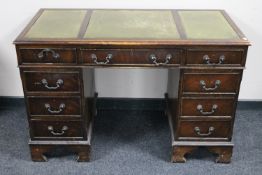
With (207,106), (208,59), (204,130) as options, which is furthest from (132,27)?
(204,130)

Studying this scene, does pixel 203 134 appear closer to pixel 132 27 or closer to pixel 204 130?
pixel 204 130

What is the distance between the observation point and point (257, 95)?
7.97ft

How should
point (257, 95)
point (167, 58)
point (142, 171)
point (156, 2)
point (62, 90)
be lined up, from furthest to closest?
1. point (257, 95)
2. point (156, 2)
3. point (142, 171)
4. point (62, 90)
5. point (167, 58)

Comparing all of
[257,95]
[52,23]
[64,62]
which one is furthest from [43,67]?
[257,95]

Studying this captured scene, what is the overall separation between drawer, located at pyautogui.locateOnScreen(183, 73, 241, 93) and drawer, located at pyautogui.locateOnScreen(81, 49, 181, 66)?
120 millimetres

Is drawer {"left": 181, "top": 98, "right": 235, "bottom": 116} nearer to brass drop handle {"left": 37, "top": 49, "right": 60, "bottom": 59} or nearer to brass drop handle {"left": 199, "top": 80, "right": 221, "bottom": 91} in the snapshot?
brass drop handle {"left": 199, "top": 80, "right": 221, "bottom": 91}

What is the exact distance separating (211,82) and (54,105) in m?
0.76

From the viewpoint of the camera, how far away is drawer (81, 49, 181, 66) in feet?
5.51

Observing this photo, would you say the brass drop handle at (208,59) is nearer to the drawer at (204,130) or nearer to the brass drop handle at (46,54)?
the drawer at (204,130)

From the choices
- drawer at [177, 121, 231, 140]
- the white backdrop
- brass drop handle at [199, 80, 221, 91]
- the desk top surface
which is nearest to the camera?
the desk top surface

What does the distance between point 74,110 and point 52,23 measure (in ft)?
1.43

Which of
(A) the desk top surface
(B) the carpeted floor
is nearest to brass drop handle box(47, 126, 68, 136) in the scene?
(B) the carpeted floor

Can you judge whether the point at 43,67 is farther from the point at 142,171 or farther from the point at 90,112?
the point at 142,171

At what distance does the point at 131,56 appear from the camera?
169 centimetres
